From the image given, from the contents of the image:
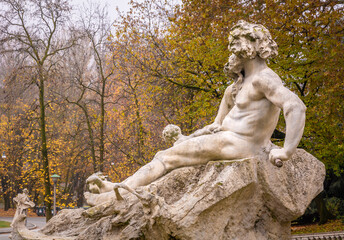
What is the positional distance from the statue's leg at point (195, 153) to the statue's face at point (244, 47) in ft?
2.71

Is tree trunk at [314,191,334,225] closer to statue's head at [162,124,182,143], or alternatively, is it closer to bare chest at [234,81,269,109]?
statue's head at [162,124,182,143]

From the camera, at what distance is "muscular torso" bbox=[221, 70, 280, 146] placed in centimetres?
411

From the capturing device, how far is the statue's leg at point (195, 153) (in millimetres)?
4129

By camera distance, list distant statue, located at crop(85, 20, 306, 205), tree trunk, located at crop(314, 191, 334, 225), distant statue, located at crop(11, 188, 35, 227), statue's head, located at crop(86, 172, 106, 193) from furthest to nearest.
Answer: tree trunk, located at crop(314, 191, 334, 225) < distant statue, located at crop(11, 188, 35, 227) < statue's head, located at crop(86, 172, 106, 193) < distant statue, located at crop(85, 20, 306, 205)

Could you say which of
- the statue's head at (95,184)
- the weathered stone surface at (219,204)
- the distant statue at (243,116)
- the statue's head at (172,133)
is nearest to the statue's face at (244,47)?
the distant statue at (243,116)

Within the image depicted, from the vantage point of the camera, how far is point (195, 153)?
4355mm

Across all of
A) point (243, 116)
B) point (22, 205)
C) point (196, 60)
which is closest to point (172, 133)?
point (243, 116)

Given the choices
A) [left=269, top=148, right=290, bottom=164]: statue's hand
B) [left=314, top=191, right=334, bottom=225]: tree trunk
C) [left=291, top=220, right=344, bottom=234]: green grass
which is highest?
[left=269, top=148, right=290, bottom=164]: statue's hand

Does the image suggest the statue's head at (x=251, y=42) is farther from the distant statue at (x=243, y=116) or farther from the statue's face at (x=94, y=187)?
the statue's face at (x=94, y=187)

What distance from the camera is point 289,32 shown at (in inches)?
455

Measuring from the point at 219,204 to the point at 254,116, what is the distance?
0.97 meters

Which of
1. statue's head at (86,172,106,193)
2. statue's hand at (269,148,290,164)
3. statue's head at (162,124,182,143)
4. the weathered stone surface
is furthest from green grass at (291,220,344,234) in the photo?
statue's hand at (269,148,290,164)

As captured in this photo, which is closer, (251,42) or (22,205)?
(251,42)

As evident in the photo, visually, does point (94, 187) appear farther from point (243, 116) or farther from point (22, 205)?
point (22, 205)
